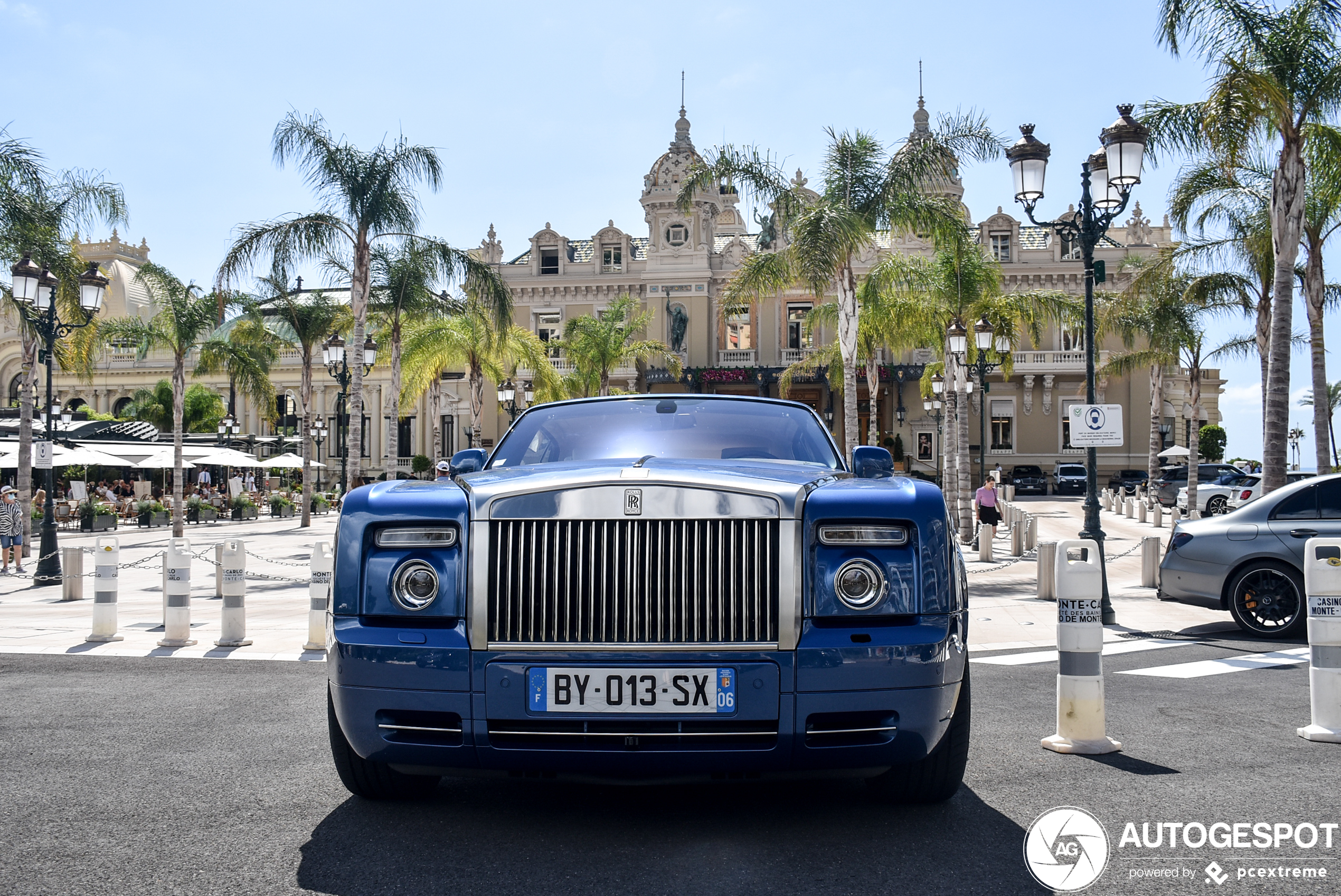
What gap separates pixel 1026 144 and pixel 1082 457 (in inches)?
1756

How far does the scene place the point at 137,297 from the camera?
2894 inches

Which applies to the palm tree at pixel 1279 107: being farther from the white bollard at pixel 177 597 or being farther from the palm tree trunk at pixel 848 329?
the white bollard at pixel 177 597

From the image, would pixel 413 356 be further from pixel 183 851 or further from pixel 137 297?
pixel 137 297

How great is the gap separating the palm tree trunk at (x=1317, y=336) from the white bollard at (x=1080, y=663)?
1727cm

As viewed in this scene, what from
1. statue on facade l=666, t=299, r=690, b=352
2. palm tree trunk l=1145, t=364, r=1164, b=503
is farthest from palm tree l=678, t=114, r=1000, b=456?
statue on facade l=666, t=299, r=690, b=352

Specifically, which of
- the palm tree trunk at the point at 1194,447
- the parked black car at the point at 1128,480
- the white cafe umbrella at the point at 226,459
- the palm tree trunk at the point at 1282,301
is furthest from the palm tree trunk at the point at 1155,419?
the white cafe umbrella at the point at 226,459

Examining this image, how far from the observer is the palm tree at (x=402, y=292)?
23.8 metres

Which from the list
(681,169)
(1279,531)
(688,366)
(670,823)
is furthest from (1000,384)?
(670,823)

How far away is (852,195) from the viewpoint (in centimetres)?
2084

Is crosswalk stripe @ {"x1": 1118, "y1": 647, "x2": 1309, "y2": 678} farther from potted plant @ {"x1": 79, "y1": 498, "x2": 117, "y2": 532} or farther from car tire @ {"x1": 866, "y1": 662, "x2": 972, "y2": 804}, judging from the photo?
potted plant @ {"x1": 79, "y1": 498, "x2": 117, "y2": 532}

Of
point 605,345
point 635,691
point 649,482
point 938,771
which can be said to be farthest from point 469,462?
point 605,345

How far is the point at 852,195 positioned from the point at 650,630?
1826 cm

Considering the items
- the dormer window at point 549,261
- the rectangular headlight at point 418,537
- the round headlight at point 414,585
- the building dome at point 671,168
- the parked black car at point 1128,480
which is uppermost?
the building dome at point 671,168

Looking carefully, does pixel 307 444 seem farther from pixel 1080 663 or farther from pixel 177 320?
pixel 1080 663
